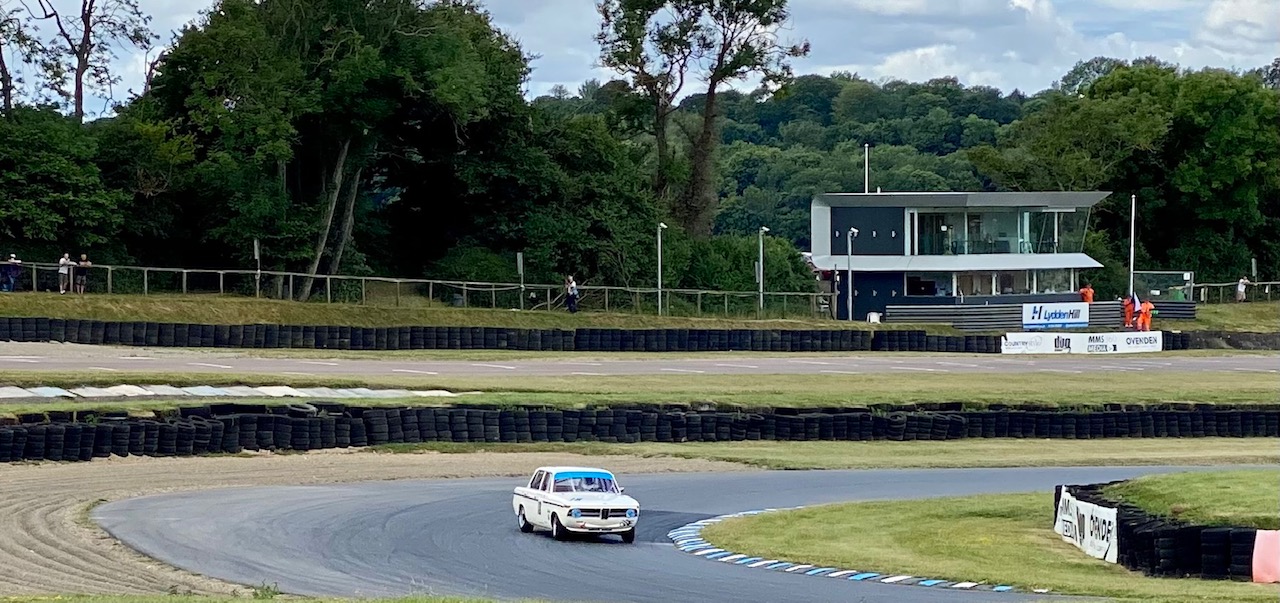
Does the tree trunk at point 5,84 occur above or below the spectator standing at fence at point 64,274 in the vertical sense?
above

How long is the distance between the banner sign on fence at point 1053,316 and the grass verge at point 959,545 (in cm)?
4665

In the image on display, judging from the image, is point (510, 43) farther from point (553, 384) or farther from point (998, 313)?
point (553, 384)

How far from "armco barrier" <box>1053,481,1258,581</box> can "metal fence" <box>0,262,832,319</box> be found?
41.7 metres

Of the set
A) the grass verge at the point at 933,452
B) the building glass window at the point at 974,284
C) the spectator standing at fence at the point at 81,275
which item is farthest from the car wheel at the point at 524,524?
the building glass window at the point at 974,284

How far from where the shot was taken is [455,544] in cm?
2295

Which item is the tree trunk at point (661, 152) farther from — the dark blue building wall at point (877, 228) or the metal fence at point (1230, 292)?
the metal fence at point (1230, 292)

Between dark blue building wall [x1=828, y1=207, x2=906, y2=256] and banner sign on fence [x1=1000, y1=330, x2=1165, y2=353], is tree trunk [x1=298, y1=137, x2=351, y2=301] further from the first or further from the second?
banner sign on fence [x1=1000, y1=330, x2=1165, y2=353]

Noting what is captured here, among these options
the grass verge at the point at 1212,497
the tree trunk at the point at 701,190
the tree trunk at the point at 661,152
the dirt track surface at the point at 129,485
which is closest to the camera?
the dirt track surface at the point at 129,485

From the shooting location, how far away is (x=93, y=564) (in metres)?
19.5

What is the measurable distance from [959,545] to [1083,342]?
155 ft

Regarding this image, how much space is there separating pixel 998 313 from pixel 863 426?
36.7 meters

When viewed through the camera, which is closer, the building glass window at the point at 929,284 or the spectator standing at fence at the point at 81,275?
the spectator standing at fence at the point at 81,275

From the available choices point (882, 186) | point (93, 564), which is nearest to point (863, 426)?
point (93, 564)

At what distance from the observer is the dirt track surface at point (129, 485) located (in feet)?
60.9
